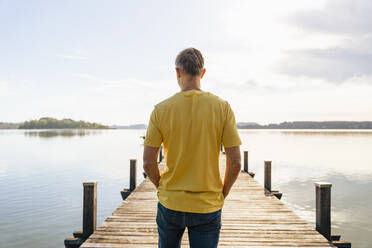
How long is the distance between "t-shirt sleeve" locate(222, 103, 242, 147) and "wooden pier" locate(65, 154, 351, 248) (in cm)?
306

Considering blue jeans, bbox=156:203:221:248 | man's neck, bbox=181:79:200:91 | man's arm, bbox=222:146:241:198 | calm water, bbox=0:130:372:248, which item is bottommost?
calm water, bbox=0:130:372:248

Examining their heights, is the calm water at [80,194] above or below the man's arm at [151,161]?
below

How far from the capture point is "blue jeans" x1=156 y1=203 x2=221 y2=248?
1.83 meters

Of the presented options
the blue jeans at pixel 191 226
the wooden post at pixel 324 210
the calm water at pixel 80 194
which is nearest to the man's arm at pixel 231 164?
the blue jeans at pixel 191 226

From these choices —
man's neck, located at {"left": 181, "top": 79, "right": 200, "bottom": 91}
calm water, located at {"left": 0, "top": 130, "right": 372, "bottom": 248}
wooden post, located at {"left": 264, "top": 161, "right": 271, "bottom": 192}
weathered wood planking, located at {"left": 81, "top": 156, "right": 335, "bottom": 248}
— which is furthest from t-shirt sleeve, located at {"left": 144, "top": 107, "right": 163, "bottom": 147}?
calm water, located at {"left": 0, "top": 130, "right": 372, "bottom": 248}

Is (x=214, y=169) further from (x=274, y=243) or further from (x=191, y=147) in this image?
(x=274, y=243)

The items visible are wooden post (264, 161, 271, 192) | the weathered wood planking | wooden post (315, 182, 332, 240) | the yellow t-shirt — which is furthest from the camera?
wooden post (264, 161, 271, 192)

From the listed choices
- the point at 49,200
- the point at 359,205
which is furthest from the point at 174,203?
the point at 359,205

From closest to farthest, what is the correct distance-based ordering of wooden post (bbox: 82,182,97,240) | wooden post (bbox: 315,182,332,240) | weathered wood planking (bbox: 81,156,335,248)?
1. weathered wood planking (bbox: 81,156,335,248)
2. wooden post (bbox: 315,182,332,240)
3. wooden post (bbox: 82,182,97,240)

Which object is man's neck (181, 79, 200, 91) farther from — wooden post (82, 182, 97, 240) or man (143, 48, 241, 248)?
wooden post (82, 182, 97, 240)

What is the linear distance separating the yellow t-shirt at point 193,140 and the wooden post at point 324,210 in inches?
171

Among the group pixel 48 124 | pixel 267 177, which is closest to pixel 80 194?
pixel 267 177

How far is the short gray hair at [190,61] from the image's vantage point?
1.85 meters

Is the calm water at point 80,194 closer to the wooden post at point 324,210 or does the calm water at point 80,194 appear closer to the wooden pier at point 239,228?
the wooden pier at point 239,228
